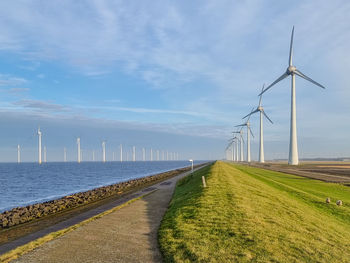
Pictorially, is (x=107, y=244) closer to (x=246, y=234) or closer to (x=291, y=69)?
(x=246, y=234)

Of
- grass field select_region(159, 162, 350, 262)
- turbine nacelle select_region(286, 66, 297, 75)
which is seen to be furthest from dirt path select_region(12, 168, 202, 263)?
turbine nacelle select_region(286, 66, 297, 75)

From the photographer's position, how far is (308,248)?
10219 millimetres

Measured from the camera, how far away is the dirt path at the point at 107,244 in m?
9.76

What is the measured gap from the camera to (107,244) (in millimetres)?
11164

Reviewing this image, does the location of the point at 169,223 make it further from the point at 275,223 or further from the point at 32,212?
the point at 32,212

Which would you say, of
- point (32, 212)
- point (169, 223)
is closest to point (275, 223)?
point (169, 223)

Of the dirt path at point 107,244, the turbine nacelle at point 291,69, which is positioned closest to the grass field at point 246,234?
the dirt path at point 107,244

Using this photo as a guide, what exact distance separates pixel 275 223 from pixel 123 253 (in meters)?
7.12

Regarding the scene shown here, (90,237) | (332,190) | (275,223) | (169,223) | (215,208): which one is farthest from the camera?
(332,190)

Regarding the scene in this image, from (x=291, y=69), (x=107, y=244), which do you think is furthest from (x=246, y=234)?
(x=291, y=69)

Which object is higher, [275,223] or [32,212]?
[275,223]

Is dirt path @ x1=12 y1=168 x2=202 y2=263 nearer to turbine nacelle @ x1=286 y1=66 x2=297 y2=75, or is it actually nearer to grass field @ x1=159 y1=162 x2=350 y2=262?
grass field @ x1=159 y1=162 x2=350 y2=262

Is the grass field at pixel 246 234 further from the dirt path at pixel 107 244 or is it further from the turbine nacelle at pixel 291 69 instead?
the turbine nacelle at pixel 291 69

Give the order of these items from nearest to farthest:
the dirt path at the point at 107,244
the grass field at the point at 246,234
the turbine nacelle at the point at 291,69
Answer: the grass field at the point at 246,234 < the dirt path at the point at 107,244 < the turbine nacelle at the point at 291,69
